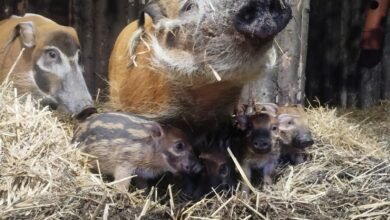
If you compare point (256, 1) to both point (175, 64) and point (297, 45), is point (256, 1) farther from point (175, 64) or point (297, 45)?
point (297, 45)

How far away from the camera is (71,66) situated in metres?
4.58

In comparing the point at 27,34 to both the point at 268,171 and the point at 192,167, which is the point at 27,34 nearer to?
the point at 192,167

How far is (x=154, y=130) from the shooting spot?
368cm

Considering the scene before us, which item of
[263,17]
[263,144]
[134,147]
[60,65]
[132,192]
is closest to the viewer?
[263,17]

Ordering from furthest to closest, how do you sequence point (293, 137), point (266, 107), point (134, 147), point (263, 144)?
point (266, 107) < point (293, 137) < point (263, 144) < point (134, 147)

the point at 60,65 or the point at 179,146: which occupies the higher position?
the point at 60,65

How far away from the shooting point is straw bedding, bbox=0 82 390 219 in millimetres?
3068

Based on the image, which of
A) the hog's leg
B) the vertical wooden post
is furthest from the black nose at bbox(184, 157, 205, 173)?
the vertical wooden post

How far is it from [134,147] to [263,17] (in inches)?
36.2

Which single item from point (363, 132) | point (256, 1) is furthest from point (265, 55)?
point (363, 132)

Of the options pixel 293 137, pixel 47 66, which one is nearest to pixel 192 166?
pixel 293 137

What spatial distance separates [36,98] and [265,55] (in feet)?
5.51

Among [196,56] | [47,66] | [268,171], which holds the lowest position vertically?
[268,171]

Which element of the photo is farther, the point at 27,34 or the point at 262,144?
the point at 27,34
